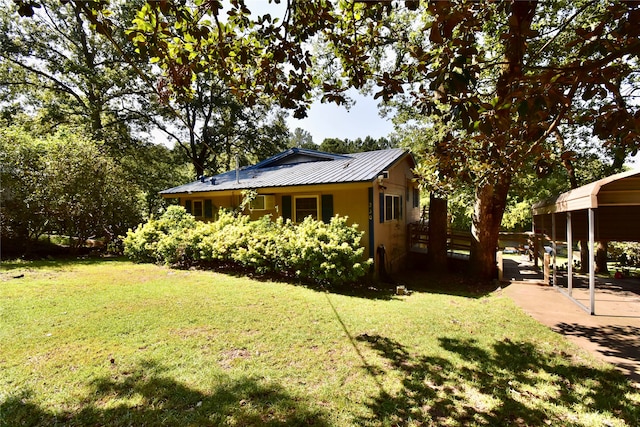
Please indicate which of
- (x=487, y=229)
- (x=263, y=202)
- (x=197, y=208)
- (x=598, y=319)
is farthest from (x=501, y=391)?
(x=197, y=208)

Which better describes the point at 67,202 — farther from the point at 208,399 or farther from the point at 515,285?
the point at 515,285

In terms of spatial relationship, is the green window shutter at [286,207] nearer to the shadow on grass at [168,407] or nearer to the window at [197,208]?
the window at [197,208]

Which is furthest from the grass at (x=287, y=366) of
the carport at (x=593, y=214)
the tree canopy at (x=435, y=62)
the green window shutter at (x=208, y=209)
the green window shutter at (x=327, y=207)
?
the green window shutter at (x=208, y=209)

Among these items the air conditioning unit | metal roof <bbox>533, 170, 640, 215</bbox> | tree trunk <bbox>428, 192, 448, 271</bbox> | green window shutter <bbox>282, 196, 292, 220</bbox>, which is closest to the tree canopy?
metal roof <bbox>533, 170, 640, 215</bbox>

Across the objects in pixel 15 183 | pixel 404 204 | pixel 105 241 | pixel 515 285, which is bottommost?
pixel 515 285

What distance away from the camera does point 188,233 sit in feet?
36.0

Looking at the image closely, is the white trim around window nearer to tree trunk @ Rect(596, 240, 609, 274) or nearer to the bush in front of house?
the bush in front of house

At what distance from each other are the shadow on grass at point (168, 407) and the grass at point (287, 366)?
0.02 meters

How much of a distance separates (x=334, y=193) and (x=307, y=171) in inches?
88.4

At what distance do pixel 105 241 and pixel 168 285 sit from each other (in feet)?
30.7

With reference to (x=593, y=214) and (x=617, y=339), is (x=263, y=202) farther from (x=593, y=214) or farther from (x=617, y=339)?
(x=617, y=339)

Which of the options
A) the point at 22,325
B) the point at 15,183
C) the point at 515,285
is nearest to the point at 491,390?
the point at 515,285

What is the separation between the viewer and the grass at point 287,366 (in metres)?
2.92

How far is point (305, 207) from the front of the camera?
1110 centimetres
